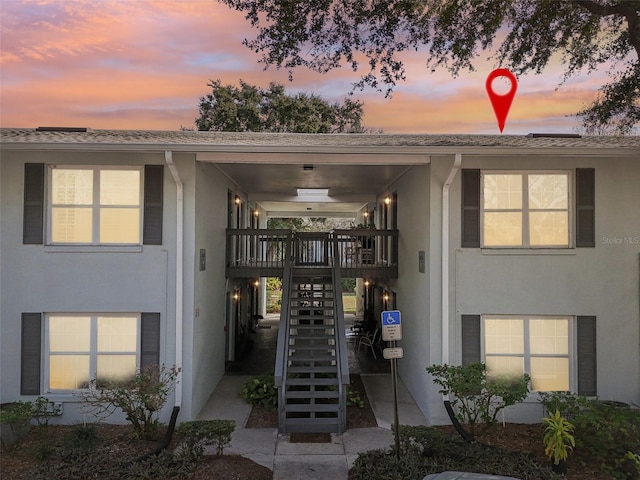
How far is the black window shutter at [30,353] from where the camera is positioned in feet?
24.2

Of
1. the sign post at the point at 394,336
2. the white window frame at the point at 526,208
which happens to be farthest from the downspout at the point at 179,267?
the white window frame at the point at 526,208

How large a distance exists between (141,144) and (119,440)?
472 cm

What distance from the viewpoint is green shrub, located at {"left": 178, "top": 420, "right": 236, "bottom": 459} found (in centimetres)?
590

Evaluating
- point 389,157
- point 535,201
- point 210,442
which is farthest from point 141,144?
point 535,201

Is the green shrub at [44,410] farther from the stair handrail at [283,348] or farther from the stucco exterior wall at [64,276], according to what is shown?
the stair handrail at [283,348]

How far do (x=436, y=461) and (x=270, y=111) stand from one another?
2356 centimetres

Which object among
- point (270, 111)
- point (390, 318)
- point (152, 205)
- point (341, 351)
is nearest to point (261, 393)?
point (341, 351)

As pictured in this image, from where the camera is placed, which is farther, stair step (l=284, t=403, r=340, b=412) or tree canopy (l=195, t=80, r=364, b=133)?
tree canopy (l=195, t=80, r=364, b=133)

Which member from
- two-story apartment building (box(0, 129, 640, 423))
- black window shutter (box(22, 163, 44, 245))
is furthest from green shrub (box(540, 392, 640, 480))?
black window shutter (box(22, 163, 44, 245))

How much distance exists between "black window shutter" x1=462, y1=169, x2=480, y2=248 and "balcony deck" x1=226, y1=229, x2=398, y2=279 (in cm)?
282

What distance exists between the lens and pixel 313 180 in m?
11.9

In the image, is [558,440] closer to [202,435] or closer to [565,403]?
[565,403]

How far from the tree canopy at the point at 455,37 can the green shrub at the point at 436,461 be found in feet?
26.1

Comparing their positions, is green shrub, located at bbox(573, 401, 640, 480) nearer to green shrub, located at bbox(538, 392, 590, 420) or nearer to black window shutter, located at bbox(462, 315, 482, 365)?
green shrub, located at bbox(538, 392, 590, 420)
